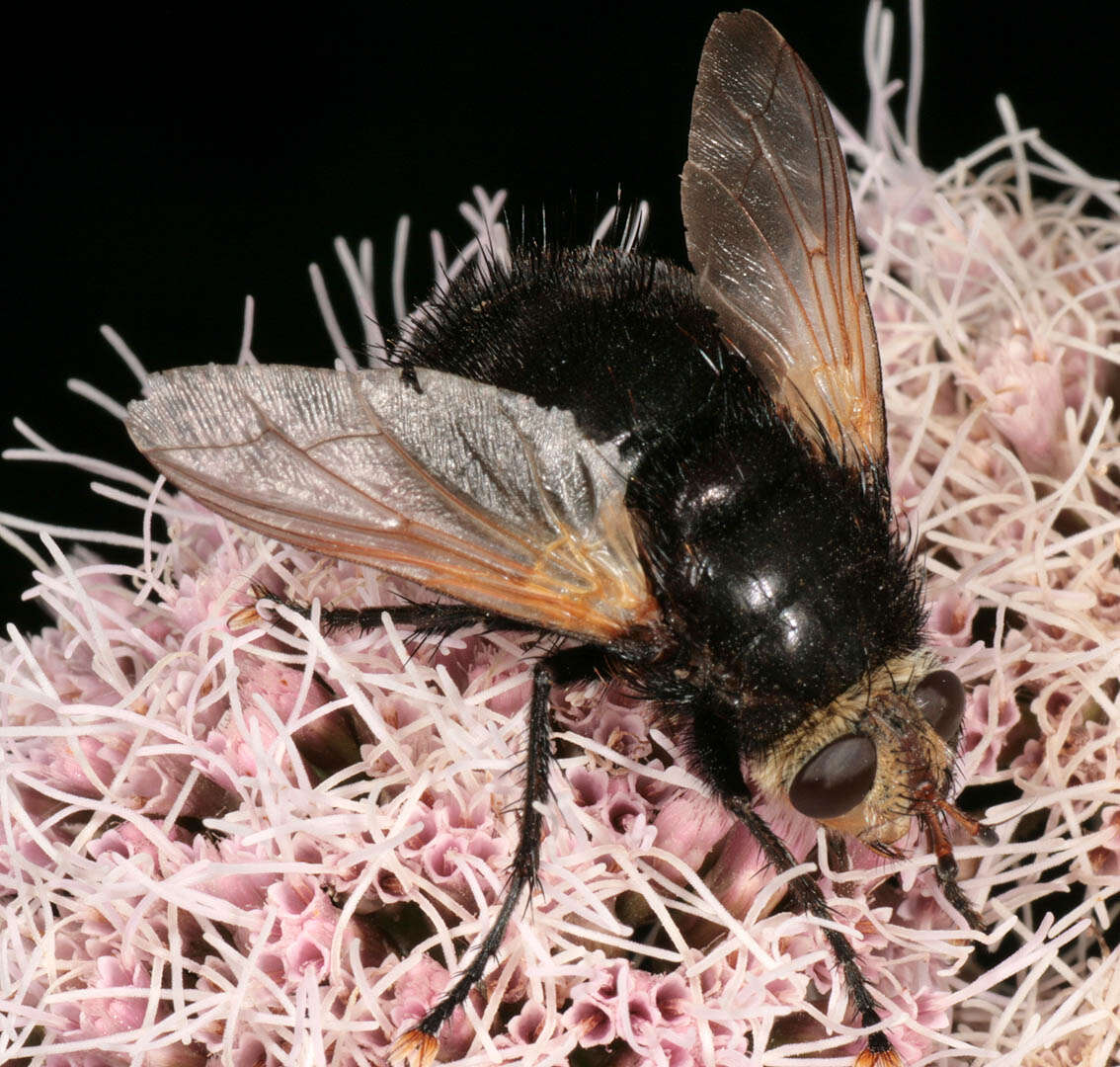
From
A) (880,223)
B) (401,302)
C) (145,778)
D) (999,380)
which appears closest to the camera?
(145,778)

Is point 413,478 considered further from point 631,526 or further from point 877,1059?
point 877,1059

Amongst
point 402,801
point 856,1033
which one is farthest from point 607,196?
point 856,1033

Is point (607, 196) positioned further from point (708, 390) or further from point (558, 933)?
point (558, 933)

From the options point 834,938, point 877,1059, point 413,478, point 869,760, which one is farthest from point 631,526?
point 877,1059

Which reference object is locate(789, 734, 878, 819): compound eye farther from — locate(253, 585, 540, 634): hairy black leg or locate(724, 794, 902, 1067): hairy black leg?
locate(253, 585, 540, 634): hairy black leg

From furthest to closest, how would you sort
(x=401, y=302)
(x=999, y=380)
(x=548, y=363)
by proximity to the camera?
(x=401, y=302) < (x=999, y=380) < (x=548, y=363)

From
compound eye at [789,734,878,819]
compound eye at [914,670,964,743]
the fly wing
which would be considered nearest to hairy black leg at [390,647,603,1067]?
the fly wing

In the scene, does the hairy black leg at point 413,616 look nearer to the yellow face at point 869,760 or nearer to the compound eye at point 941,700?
the yellow face at point 869,760
